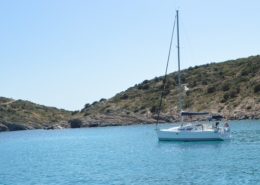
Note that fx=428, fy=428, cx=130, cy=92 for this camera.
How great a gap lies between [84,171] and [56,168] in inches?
132

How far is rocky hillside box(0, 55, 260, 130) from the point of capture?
250 ft

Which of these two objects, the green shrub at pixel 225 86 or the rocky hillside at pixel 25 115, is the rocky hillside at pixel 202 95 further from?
the rocky hillside at pixel 25 115

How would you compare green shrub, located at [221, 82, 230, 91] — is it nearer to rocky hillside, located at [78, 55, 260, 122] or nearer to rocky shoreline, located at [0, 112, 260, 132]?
A: rocky hillside, located at [78, 55, 260, 122]

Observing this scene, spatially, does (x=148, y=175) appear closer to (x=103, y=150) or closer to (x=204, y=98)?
(x=103, y=150)

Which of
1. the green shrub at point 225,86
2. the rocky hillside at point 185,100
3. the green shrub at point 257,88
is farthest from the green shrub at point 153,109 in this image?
the green shrub at point 257,88

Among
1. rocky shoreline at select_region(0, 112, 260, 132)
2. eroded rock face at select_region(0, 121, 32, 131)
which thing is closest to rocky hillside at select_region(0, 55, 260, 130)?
rocky shoreline at select_region(0, 112, 260, 132)

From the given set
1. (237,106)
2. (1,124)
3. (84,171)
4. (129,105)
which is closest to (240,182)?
(84,171)

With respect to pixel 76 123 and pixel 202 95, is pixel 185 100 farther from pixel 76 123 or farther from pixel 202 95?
pixel 76 123

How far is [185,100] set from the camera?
8400 cm

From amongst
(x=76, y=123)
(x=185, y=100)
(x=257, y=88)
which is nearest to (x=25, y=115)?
(x=76, y=123)

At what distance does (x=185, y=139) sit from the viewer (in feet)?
142

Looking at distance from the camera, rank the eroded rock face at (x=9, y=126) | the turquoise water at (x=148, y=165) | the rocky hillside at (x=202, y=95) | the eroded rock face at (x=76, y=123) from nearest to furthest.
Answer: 1. the turquoise water at (x=148, y=165)
2. the rocky hillside at (x=202, y=95)
3. the eroded rock face at (x=76, y=123)
4. the eroded rock face at (x=9, y=126)

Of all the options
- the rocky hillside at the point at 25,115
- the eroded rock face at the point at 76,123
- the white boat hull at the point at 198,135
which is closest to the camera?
the white boat hull at the point at 198,135

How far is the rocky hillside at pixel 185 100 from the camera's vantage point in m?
76.1
